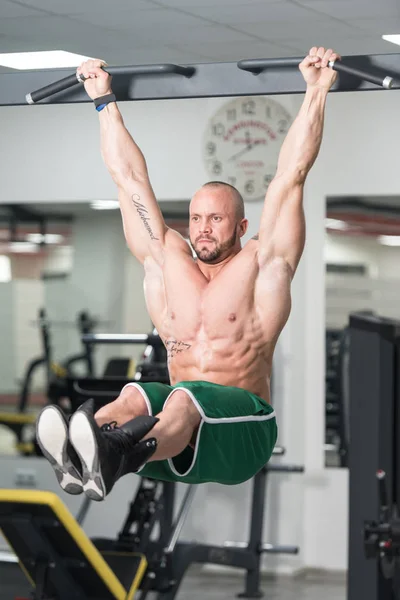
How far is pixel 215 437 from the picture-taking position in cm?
307

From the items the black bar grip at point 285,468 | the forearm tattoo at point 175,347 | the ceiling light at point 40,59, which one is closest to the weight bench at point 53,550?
the black bar grip at point 285,468

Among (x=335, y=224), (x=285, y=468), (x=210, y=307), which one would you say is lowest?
(x=285, y=468)

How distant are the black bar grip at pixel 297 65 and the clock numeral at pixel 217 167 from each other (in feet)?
11.9

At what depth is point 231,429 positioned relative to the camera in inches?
123

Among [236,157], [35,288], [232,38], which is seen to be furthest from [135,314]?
[232,38]

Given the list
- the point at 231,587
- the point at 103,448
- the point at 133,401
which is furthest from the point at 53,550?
the point at 103,448

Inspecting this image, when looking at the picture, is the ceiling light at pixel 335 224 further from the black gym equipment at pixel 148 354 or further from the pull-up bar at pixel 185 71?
the pull-up bar at pixel 185 71

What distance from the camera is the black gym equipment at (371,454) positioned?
3.93 m

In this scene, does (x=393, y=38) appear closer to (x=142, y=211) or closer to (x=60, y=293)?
(x=60, y=293)

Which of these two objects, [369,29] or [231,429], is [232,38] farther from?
[231,429]

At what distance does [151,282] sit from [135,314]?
12.3 feet

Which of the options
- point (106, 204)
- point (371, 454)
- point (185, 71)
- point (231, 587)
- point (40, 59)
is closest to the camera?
point (185, 71)

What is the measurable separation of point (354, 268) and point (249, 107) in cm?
114

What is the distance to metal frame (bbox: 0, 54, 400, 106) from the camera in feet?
10.3
